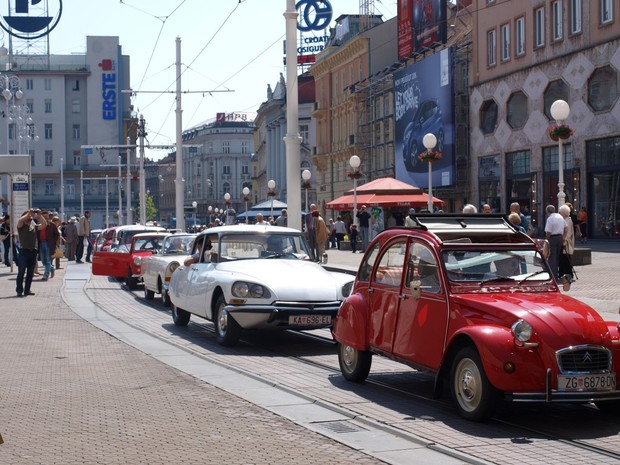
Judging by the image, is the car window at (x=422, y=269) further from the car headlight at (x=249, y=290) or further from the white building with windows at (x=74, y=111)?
the white building with windows at (x=74, y=111)

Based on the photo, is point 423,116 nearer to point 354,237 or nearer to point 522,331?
point 354,237

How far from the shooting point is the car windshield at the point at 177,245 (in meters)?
21.0

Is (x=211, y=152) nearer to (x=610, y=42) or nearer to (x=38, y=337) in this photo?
(x=610, y=42)

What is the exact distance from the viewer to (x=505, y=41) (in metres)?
50.2

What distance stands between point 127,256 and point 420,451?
61.6 ft

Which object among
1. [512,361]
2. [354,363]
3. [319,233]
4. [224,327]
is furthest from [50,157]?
[512,361]

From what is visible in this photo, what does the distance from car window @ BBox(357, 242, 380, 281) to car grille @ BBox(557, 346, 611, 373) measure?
277cm

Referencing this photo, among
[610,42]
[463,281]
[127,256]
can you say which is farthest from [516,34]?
[463,281]

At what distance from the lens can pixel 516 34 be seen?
4884cm

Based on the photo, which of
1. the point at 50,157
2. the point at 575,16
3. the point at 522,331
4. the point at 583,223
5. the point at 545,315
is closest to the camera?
the point at 522,331

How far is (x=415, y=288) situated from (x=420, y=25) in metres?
52.1

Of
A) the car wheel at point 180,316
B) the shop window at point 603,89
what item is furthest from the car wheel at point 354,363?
the shop window at point 603,89

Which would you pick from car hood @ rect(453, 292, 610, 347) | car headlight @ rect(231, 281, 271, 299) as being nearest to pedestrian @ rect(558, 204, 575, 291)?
car headlight @ rect(231, 281, 271, 299)

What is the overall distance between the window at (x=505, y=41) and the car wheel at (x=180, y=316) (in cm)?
3643
